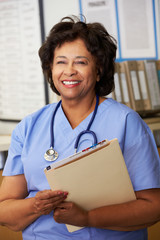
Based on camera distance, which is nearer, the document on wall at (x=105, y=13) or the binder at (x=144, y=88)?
the binder at (x=144, y=88)

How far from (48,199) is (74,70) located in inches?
18.5

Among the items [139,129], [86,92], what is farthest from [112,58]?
[139,129]

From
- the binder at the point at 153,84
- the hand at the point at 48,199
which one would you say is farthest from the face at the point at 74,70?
the binder at the point at 153,84

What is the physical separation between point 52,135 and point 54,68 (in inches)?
9.9

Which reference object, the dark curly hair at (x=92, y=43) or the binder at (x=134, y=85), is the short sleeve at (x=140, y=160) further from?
the binder at (x=134, y=85)

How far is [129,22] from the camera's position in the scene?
2289 millimetres

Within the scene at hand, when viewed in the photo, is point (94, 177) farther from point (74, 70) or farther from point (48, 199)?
point (74, 70)

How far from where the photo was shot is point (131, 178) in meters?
1.06

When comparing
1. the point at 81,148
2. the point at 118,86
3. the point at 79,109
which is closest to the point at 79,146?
the point at 81,148

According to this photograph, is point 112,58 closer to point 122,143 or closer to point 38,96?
point 122,143

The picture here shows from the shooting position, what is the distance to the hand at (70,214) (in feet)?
3.21

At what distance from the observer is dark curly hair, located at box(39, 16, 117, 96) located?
1.17 meters

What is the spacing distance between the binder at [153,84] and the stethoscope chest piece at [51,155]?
3.68ft

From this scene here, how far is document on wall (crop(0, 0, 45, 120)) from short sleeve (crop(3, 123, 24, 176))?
3.33ft
